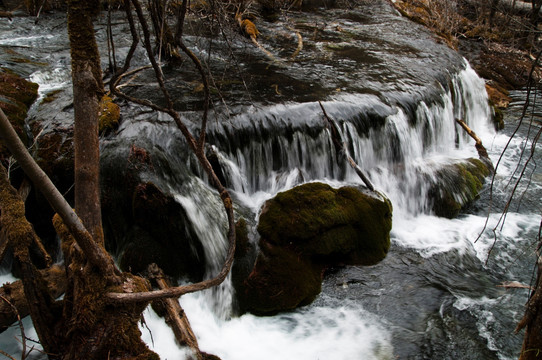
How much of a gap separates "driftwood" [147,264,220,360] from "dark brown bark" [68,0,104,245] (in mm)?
1267

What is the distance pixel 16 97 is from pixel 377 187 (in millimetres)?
5433

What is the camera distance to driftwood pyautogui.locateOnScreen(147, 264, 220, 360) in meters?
3.33

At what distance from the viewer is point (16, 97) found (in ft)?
18.6

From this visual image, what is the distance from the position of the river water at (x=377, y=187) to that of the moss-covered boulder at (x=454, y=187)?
16cm

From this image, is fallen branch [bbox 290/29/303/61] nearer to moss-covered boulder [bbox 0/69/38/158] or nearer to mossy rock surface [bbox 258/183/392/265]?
mossy rock surface [bbox 258/183/392/265]

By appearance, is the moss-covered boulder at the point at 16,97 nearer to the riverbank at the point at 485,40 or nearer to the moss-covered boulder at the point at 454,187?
the moss-covered boulder at the point at 454,187

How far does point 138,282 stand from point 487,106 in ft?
33.6

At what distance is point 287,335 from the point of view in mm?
4102

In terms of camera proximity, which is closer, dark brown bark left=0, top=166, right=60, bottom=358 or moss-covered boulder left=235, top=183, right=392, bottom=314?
dark brown bark left=0, top=166, right=60, bottom=358

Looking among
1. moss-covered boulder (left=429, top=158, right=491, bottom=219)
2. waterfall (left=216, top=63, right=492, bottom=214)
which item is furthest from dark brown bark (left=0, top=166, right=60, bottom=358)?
moss-covered boulder (left=429, top=158, right=491, bottom=219)

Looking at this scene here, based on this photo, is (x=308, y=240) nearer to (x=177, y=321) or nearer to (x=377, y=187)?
(x=177, y=321)

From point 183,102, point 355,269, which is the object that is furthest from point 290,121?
point 355,269

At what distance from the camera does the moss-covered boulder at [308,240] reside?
4344 millimetres

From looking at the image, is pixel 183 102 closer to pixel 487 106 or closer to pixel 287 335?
pixel 287 335
